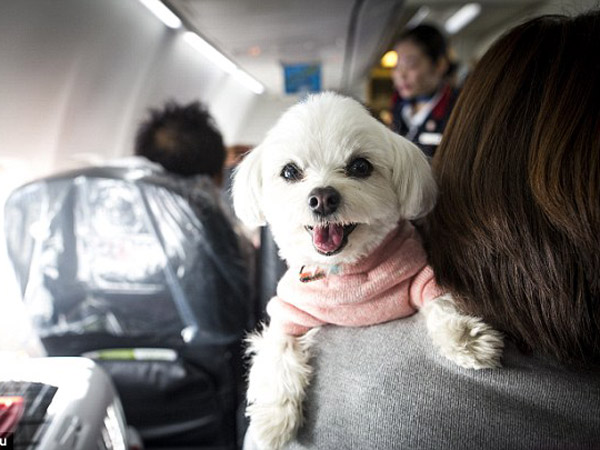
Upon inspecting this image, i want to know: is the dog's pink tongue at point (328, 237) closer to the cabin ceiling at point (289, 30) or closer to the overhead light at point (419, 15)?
the cabin ceiling at point (289, 30)

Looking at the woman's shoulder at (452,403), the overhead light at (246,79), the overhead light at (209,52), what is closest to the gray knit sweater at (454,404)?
the woman's shoulder at (452,403)

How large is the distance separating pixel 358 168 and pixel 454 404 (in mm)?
469

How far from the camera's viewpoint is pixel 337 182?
86 centimetres

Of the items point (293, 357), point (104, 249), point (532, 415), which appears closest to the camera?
point (532, 415)

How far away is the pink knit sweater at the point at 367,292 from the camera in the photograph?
0.81m

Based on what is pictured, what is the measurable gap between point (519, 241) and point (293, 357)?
0.45 metres

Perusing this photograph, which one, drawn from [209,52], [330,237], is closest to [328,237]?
[330,237]

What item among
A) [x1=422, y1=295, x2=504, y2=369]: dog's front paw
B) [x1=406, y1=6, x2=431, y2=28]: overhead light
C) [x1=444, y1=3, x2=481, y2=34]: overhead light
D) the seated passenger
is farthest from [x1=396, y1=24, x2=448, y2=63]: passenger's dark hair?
[x1=444, y1=3, x2=481, y2=34]: overhead light

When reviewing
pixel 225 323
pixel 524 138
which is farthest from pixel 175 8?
pixel 524 138

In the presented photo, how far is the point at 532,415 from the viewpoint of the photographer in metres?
0.65

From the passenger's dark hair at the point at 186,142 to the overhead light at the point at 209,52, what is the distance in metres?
1.13

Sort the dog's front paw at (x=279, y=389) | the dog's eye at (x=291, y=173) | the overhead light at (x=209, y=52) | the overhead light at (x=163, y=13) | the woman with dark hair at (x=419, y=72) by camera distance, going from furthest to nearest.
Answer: the overhead light at (x=209, y=52)
the woman with dark hair at (x=419, y=72)
the overhead light at (x=163, y=13)
the dog's eye at (x=291, y=173)
the dog's front paw at (x=279, y=389)

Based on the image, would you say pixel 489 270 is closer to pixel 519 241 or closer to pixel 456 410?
pixel 519 241

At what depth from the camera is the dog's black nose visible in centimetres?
81
